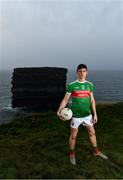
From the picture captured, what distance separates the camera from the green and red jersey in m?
10.3

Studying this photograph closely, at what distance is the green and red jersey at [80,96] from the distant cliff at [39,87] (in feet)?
228

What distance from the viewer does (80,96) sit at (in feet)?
33.9

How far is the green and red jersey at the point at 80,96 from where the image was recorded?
33.7 ft

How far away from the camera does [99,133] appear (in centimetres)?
1558

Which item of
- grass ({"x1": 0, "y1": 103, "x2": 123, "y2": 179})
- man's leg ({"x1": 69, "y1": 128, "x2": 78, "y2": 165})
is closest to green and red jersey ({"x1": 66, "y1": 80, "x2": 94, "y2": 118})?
man's leg ({"x1": 69, "y1": 128, "x2": 78, "y2": 165})

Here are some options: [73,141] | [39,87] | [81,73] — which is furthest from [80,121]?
[39,87]

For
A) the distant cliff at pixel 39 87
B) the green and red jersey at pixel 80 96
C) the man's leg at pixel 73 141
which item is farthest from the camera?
the distant cliff at pixel 39 87

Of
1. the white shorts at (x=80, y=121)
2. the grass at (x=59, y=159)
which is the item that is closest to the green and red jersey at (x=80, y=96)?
the white shorts at (x=80, y=121)

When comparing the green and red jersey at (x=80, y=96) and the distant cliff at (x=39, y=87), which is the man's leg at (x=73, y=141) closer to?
the green and red jersey at (x=80, y=96)

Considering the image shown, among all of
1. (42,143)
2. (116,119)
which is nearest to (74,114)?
(42,143)

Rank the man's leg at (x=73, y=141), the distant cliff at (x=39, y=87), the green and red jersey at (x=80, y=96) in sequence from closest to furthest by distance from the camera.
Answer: the green and red jersey at (x=80, y=96) → the man's leg at (x=73, y=141) → the distant cliff at (x=39, y=87)

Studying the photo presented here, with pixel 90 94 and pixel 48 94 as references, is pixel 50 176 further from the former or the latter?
pixel 48 94

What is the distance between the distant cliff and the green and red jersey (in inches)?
2736

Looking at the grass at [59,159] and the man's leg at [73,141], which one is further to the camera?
the man's leg at [73,141]
